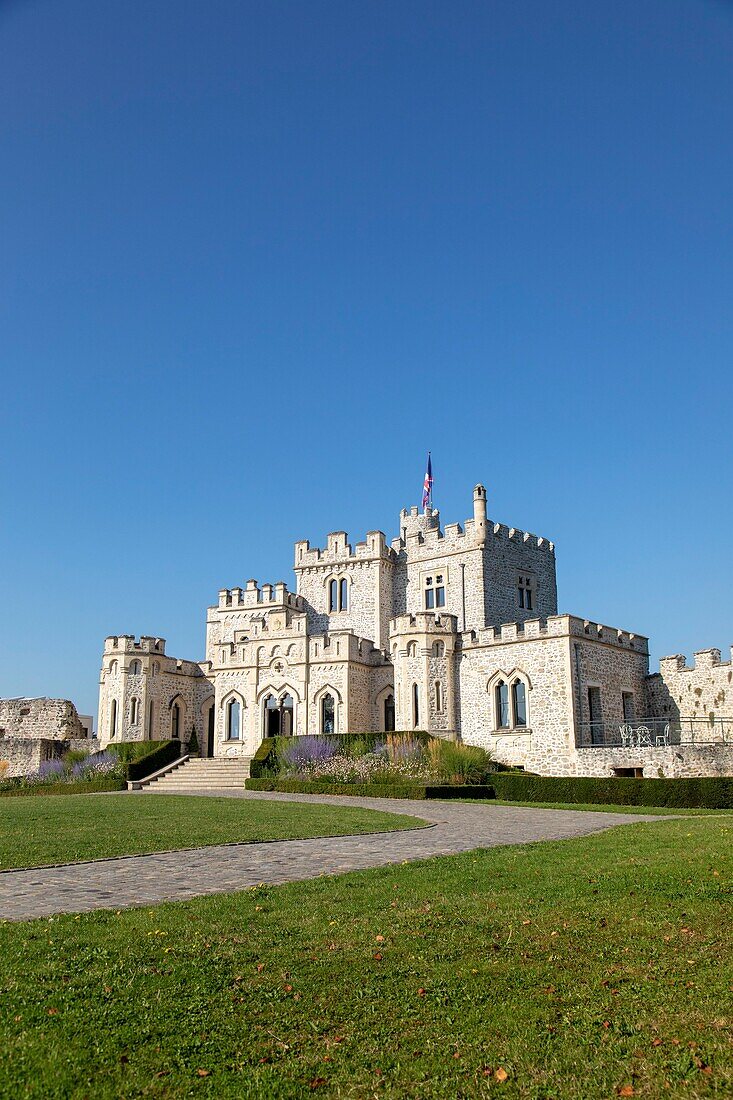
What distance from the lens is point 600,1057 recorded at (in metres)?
5.50

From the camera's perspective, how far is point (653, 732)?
37.2 metres

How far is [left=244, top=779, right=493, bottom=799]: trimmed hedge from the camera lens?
1146 inches

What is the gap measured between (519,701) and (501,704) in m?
0.96

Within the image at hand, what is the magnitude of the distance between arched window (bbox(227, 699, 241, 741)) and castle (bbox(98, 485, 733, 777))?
65mm

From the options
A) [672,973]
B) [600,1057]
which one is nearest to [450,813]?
[672,973]

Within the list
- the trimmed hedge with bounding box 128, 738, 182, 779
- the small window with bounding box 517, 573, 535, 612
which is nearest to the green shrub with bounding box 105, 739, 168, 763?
the trimmed hedge with bounding box 128, 738, 182, 779

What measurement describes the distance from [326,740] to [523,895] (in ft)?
90.6

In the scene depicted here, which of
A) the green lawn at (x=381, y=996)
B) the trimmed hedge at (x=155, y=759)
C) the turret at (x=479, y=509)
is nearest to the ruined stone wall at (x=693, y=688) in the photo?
the turret at (x=479, y=509)

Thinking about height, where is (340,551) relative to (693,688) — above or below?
above

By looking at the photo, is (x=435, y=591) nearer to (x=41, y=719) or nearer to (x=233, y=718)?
(x=233, y=718)

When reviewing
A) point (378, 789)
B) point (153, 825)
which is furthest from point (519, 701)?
point (153, 825)

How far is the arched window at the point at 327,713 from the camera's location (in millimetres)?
41969

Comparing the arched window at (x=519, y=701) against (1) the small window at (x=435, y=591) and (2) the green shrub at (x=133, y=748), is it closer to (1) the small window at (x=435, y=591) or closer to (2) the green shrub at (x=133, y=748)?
(1) the small window at (x=435, y=591)

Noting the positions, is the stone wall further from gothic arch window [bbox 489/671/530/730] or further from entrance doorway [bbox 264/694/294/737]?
gothic arch window [bbox 489/671/530/730]
